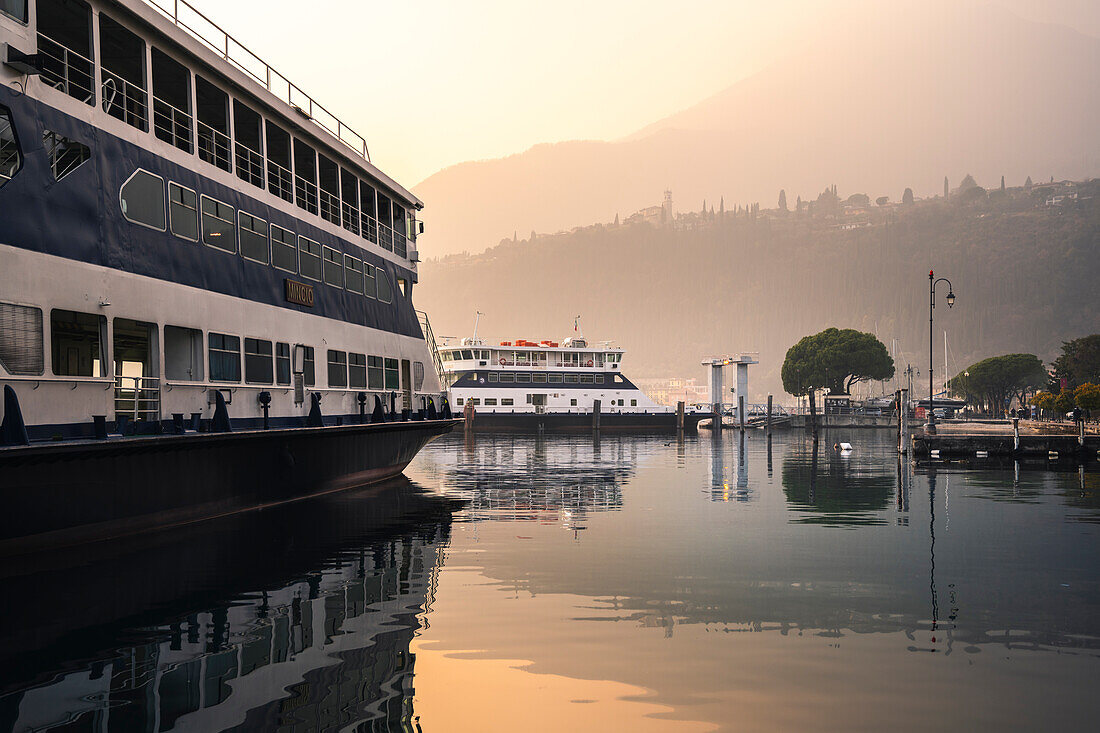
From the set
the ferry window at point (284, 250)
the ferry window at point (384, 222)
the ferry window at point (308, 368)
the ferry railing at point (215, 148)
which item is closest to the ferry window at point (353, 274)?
the ferry window at point (384, 222)

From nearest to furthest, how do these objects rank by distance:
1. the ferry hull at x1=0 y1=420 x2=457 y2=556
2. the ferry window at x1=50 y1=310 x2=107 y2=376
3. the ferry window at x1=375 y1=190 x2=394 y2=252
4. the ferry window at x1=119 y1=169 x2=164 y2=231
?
the ferry hull at x1=0 y1=420 x2=457 y2=556
the ferry window at x1=50 y1=310 x2=107 y2=376
the ferry window at x1=119 y1=169 x2=164 y2=231
the ferry window at x1=375 y1=190 x2=394 y2=252

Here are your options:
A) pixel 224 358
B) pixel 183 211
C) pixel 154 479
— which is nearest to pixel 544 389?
pixel 224 358

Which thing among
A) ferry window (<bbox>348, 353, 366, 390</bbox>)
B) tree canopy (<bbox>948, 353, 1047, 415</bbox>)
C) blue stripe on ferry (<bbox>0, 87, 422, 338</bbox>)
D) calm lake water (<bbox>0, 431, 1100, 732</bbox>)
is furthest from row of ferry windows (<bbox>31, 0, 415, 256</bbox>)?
tree canopy (<bbox>948, 353, 1047, 415</bbox>)

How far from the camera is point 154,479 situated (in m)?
16.4

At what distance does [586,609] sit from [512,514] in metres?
11.1

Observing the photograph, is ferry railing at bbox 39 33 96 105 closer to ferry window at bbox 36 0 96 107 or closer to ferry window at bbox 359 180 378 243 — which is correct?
ferry window at bbox 36 0 96 107

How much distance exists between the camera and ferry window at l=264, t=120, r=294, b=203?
23.8 m

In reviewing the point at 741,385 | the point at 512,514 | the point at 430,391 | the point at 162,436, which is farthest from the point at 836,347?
the point at 162,436

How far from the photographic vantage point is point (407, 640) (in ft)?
33.7

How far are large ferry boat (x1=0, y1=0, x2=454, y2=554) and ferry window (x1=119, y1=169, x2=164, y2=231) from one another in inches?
2.1

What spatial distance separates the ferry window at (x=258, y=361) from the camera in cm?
2091

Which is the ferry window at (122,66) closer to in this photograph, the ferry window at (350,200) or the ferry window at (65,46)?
the ferry window at (65,46)

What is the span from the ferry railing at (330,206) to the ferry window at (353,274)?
3.89ft

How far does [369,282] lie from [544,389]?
6266 cm
